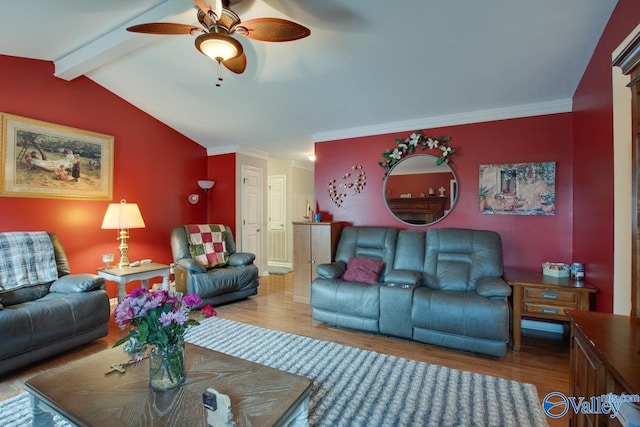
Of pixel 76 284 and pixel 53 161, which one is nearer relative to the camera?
pixel 76 284

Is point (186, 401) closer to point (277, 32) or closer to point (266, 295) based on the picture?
point (277, 32)

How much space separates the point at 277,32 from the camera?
1963 millimetres

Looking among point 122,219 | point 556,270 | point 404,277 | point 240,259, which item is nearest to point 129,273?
point 122,219

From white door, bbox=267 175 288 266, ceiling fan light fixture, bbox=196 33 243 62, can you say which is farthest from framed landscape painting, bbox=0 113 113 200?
white door, bbox=267 175 288 266

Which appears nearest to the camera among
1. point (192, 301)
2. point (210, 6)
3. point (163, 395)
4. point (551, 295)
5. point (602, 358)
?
point (602, 358)

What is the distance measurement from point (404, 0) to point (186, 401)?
2754 millimetres

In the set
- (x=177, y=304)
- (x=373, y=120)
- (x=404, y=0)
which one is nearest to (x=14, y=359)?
(x=177, y=304)

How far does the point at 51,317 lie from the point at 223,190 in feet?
10.9

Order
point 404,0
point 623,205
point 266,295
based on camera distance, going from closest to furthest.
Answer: point 623,205
point 404,0
point 266,295

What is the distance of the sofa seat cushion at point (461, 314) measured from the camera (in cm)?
252

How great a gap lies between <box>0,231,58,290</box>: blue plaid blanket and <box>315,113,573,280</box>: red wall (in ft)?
11.8

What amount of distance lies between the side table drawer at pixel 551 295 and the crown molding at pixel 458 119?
1947 mm

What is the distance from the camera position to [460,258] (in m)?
3.23

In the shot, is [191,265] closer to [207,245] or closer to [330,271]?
[207,245]
